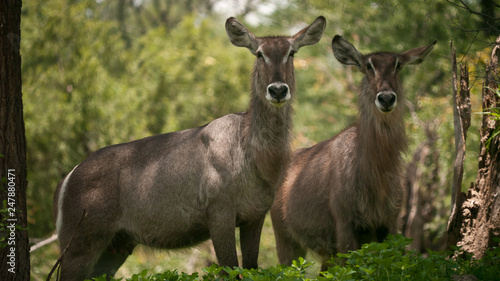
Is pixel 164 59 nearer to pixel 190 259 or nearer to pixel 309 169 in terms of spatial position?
pixel 190 259

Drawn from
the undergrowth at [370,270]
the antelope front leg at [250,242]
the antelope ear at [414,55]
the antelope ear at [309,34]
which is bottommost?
the antelope front leg at [250,242]

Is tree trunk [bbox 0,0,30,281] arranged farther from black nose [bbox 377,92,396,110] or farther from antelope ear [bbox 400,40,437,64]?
antelope ear [bbox 400,40,437,64]

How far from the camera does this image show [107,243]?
608cm

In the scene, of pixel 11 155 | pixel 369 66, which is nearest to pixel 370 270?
pixel 369 66

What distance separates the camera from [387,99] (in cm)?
589

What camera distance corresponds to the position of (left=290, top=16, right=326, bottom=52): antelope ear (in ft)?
20.1

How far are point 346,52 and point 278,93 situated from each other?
1607mm

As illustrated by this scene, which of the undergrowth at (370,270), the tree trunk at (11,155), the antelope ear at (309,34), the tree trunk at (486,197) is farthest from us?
the antelope ear at (309,34)

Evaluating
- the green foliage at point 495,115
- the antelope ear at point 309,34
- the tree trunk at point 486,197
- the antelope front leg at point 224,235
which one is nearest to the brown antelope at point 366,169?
the antelope ear at point 309,34

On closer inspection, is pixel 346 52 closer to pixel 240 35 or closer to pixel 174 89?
pixel 240 35

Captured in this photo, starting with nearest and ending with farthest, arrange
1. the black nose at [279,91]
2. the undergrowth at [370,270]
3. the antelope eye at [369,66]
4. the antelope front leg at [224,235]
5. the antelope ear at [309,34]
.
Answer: the undergrowth at [370,270], the black nose at [279,91], the antelope front leg at [224,235], the antelope ear at [309,34], the antelope eye at [369,66]

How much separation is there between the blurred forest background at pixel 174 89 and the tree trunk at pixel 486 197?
523 centimetres

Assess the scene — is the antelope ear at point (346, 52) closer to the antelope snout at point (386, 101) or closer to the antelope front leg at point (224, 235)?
the antelope snout at point (386, 101)

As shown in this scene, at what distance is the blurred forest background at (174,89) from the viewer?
1344 cm
